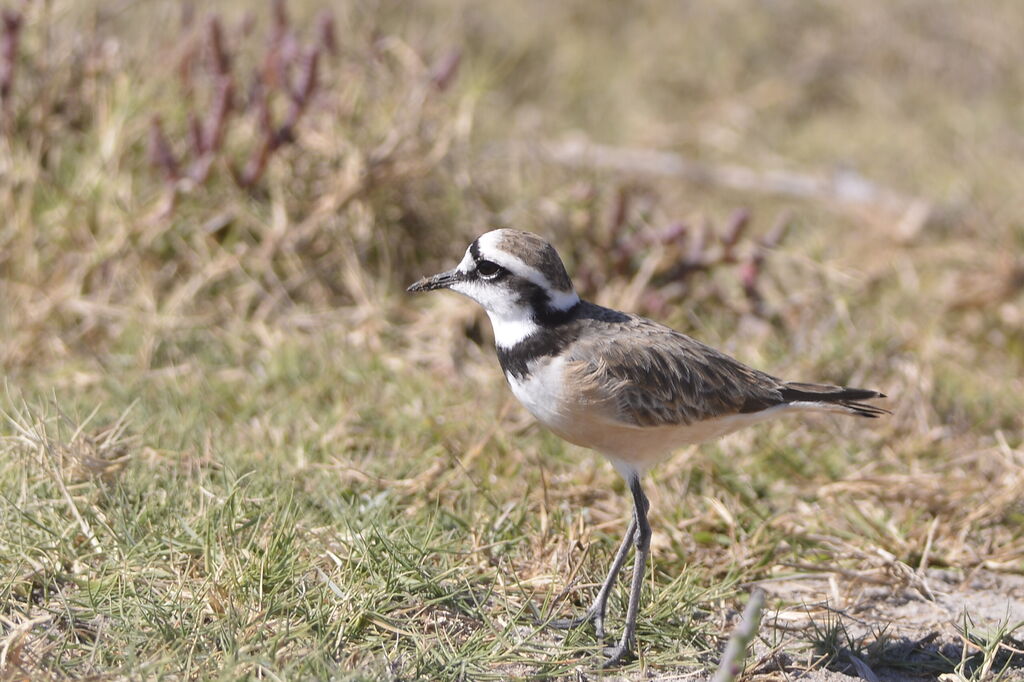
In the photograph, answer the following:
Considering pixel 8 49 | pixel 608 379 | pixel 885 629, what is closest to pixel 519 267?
pixel 608 379

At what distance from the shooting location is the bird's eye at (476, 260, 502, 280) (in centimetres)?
376

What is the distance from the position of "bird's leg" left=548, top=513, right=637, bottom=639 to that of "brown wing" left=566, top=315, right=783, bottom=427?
38 centimetres

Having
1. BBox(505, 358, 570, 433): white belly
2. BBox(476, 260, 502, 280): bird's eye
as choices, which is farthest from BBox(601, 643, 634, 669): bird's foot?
BBox(476, 260, 502, 280): bird's eye

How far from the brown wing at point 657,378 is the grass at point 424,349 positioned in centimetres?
58

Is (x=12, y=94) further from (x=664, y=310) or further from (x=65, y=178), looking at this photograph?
(x=664, y=310)

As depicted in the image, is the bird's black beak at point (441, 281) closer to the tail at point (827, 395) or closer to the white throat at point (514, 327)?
the white throat at point (514, 327)

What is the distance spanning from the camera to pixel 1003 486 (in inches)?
179

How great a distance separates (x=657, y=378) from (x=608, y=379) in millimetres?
195

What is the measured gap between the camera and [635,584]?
137 inches

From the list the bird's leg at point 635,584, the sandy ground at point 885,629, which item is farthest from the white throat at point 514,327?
the sandy ground at point 885,629

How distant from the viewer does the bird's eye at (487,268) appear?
376 centimetres

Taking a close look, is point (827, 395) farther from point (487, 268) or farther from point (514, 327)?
point (487, 268)

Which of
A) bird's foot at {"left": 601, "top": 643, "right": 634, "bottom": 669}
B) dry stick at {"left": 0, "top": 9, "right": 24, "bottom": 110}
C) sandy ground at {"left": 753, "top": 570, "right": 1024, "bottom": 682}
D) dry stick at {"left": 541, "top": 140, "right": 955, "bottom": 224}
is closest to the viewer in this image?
bird's foot at {"left": 601, "top": 643, "right": 634, "bottom": 669}

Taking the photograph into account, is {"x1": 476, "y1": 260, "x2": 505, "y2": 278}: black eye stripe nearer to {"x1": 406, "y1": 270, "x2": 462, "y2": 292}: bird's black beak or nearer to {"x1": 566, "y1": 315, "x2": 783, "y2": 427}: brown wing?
{"x1": 406, "y1": 270, "x2": 462, "y2": 292}: bird's black beak
